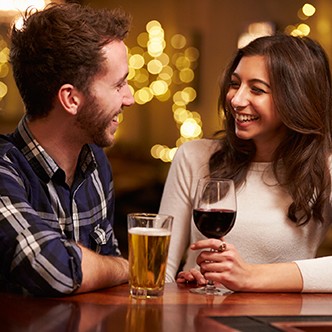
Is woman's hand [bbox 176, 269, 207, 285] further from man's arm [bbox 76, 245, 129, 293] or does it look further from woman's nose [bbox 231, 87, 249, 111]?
woman's nose [bbox 231, 87, 249, 111]

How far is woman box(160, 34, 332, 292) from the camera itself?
272 centimetres

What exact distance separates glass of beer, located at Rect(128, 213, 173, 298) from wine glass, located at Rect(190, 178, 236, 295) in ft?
Result: 0.50

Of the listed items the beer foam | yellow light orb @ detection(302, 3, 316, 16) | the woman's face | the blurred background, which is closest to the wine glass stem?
the beer foam

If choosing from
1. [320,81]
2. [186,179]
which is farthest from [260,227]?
[320,81]

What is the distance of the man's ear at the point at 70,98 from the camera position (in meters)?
2.33

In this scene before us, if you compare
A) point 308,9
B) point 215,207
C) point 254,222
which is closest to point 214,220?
point 215,207

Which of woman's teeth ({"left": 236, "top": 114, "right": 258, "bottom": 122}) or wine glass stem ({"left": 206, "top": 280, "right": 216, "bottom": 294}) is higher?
woman's teeth ({"left": 236, "top": 114, "right": 258, "bottom": 122})

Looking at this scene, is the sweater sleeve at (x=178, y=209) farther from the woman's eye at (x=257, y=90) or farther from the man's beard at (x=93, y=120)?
the man's beard at (x=93, y=120)

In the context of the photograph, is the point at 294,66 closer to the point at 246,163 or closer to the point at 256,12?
the point at 246,163

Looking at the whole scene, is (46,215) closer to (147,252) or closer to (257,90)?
(147,252)

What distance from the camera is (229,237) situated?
2.74 meters

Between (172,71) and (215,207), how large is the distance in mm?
4703

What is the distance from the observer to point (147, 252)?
6.24 ft

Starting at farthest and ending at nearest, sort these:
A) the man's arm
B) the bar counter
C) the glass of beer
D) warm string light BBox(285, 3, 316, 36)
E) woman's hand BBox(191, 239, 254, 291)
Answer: warm string light BBox(285, 3, 316, 36) < woman's hand BBox(191, 239, 254, 291) < the man's arm < the glass of beer < the bar counter
